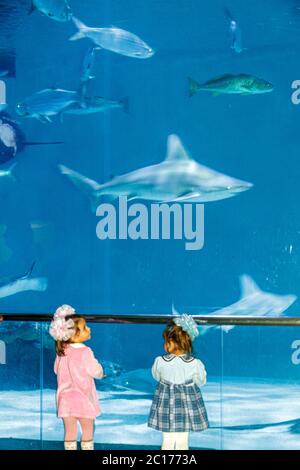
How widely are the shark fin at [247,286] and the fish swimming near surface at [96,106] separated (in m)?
1.52

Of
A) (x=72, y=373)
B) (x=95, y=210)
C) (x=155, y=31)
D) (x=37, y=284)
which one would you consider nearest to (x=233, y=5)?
(x=155, y=31)

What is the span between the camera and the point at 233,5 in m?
6.66

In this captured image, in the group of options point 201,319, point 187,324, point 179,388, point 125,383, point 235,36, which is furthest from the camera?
point 235,36

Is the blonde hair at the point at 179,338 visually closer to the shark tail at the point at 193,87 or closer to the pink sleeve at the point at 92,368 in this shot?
the pink sleeve at the point at 92,368

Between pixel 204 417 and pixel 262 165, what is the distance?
195 centimetres

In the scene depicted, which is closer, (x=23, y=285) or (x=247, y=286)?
(x=247, y=286)

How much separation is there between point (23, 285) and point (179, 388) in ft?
5.70

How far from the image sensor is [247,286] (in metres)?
6.56

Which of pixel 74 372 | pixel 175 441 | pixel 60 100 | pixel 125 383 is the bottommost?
pixel 175 441

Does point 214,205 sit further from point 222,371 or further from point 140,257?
point 222,371

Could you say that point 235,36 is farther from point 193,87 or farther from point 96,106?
point 96,106

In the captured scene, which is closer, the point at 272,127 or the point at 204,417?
the point at 204,417
